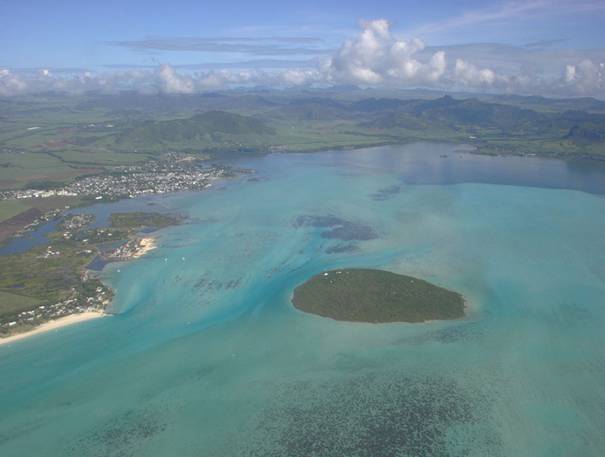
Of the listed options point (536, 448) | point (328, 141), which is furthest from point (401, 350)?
point (328, 141)

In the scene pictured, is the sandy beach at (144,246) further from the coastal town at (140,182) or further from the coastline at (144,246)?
the coastal town at (140,182)

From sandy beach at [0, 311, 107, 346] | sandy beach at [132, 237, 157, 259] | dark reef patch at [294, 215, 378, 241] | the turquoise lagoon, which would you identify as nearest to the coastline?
sandy beach at [132, 237, 157, 259]

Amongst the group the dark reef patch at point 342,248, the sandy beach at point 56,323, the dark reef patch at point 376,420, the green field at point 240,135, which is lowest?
the green field at point 240,135

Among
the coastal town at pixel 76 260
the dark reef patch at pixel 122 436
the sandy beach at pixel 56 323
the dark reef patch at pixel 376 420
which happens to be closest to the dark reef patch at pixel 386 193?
the coastal town at pixel 76 260

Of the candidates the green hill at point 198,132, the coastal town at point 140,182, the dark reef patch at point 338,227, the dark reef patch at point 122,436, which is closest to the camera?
the dark reef patch at point 122,436

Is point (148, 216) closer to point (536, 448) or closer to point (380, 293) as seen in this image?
point (380, 293)

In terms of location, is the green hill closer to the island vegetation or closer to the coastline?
the coastline
